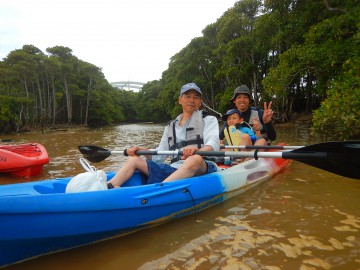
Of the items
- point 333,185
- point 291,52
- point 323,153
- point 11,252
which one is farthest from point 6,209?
point 291,52

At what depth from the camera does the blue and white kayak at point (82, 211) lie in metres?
1.85

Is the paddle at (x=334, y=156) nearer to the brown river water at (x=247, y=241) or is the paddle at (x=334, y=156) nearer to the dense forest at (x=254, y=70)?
the brown river water at (x=247, y=241)

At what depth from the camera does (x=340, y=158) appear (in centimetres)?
245

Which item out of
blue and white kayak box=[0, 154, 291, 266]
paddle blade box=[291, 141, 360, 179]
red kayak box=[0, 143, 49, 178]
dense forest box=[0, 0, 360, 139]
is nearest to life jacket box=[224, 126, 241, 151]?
blue and white kayak box=[0, 154, 291, 266]

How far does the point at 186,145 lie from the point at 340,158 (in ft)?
5.41

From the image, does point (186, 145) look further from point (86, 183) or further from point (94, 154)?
point (94, 154)

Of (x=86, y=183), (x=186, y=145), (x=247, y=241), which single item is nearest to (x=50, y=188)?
(x=86, y=183)

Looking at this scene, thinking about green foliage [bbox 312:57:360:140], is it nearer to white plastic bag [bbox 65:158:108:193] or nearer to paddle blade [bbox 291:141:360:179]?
paddle blade [bbox 291:141:360:179]

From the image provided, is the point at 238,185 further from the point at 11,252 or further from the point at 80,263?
the point at 11,252

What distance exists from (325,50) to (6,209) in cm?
1006

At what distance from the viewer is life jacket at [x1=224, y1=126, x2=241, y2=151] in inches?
179

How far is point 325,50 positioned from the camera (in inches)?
363

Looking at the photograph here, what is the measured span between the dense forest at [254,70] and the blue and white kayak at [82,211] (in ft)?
14.6

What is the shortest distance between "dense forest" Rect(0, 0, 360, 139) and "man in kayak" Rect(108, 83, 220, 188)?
3.80 metres
